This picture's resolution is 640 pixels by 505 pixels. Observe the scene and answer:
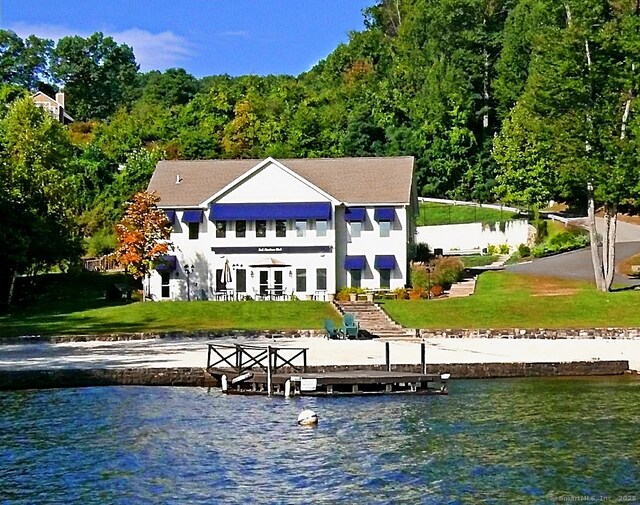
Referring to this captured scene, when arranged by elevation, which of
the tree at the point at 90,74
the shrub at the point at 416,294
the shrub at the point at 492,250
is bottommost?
the shrub at the point at 416,294

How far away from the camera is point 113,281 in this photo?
7412cm

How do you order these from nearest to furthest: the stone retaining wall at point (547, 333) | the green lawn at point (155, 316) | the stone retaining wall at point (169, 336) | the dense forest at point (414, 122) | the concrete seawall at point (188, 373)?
the concrete seawall at point (188, 373) → the stone retaining wall at point (169, 336) → the stone retaining wall at point (547, 333) → the green lawn at point (155, 316) → the dense forest at point (414, 122)

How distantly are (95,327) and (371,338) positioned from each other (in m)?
13.8

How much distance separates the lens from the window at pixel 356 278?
221 ft

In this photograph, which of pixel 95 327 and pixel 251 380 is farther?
pixel 95 327

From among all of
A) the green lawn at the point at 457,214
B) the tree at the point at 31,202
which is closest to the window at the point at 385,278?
the tree at the point at 31,202

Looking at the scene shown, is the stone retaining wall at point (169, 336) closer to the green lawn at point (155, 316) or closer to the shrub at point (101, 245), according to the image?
the green lawn at point (155, 316)

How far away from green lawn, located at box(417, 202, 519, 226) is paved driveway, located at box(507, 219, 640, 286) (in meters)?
9.99

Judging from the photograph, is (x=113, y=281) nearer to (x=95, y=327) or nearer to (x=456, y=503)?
(x=95, y=327)

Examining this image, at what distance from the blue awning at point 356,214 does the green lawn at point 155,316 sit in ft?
28.0

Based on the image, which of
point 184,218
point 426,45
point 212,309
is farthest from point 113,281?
point 426,45

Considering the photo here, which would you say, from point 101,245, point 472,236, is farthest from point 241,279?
point 472,236

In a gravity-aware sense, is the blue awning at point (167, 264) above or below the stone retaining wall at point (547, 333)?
above

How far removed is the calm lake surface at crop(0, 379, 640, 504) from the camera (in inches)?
896
